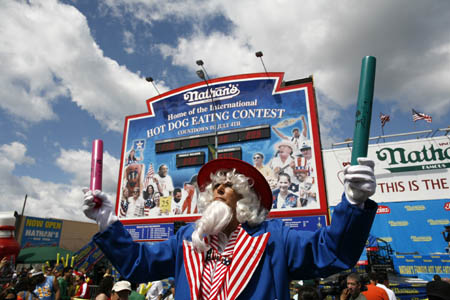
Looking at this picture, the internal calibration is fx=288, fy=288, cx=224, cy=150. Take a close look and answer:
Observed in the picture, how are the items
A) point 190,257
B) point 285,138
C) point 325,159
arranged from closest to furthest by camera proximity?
1. point 190,257
2. point 285,138
3. point 325,159

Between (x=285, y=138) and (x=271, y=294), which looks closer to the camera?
(x=271, y=294)

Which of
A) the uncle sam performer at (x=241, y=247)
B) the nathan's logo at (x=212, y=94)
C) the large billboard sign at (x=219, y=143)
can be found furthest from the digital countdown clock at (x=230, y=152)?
the uncle sam performer at (x=241, y=247)

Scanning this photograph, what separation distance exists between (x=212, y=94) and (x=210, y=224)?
41.0ft

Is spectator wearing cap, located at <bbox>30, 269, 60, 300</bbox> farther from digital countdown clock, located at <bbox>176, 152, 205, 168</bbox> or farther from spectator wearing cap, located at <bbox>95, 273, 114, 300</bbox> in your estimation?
digital countdown clock, located at <bbox>176, 152, 205, 168</bbox>

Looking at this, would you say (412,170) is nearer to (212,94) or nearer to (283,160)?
(283,160)

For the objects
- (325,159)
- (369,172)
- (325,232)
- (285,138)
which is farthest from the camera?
(325,159)

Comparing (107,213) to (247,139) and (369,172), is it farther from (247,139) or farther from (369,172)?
(247,139)

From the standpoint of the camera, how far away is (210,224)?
1746 millimetres

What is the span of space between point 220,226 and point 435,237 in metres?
14.7

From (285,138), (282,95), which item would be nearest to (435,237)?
(285,138)

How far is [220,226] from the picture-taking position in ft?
5.78

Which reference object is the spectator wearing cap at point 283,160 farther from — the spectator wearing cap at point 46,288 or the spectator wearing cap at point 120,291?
the spectator wearing cap at point 120,291

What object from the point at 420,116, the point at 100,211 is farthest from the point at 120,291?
the point at 420,116

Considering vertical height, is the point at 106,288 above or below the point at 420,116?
below
